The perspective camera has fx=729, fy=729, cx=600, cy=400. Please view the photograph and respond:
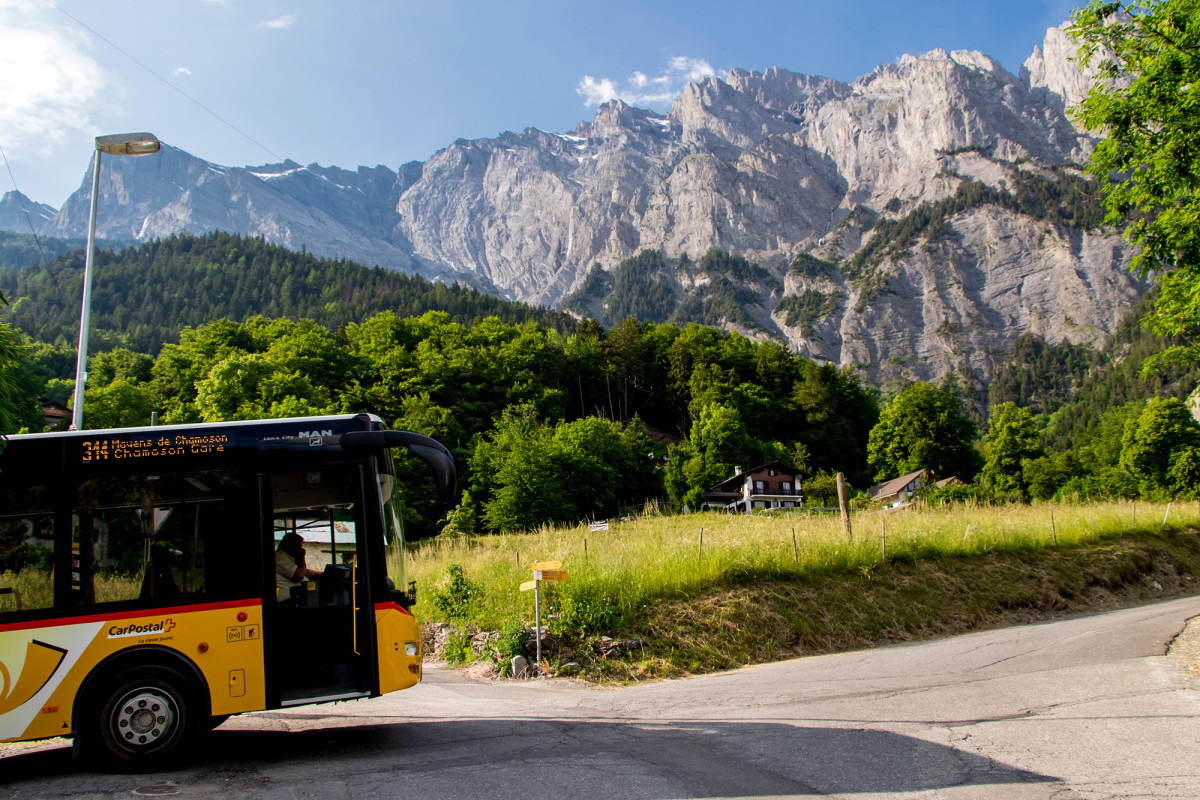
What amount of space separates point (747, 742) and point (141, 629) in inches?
229

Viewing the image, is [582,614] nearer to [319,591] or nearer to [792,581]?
[792,581]

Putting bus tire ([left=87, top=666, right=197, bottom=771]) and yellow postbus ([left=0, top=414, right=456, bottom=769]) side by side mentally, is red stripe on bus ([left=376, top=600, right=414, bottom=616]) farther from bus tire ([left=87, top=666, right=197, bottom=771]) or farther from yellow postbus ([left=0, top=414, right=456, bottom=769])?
bus tire ([left=87, top=666, right=197, bottom=771])

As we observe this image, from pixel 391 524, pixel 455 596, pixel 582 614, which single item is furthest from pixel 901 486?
pixel 391 524

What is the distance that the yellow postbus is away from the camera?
6.80 meters

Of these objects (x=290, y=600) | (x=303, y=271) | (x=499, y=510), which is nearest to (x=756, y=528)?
(x=290, y=600)

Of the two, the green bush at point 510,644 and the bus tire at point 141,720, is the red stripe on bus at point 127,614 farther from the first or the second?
the green bush at point 510,644

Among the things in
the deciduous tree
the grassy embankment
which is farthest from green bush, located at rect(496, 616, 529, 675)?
the deciduous tree

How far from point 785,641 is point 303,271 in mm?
166650

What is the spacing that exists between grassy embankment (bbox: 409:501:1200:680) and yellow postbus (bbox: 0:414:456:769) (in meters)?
5.30

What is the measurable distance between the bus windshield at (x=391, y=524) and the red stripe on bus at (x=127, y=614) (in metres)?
1.32

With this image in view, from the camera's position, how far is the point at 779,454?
85250 mm

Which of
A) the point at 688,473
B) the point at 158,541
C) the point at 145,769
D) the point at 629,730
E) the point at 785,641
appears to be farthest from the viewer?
the point at 688,473

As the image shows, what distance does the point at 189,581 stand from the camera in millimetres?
7125

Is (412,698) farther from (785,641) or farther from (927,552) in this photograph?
(927,552)
